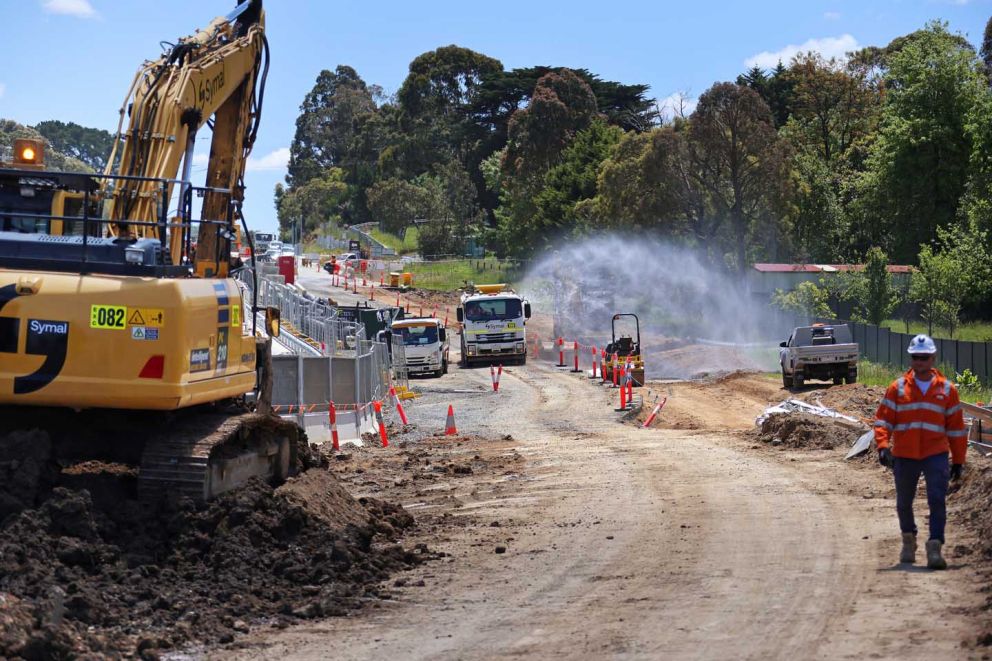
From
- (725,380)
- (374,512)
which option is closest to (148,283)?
(374,512)

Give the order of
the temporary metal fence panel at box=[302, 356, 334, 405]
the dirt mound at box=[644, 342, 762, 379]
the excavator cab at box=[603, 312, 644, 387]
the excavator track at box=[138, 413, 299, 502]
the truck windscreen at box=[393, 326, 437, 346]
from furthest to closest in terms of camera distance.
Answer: the dirt mound at box=[644, 342, 762, 379], the truck windscreen at box=[393, 326, 437, 346], the excavator cab at box=[603, 312, 644, 387], the temporary metal fence panel at box=[302, 356, 334, 405], the excavator track at box=[138, 413, 299, 502]

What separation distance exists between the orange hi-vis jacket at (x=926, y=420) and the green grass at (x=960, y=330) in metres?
41.9

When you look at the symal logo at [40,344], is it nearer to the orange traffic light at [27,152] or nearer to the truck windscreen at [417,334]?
the orange traffic light at [27,152]

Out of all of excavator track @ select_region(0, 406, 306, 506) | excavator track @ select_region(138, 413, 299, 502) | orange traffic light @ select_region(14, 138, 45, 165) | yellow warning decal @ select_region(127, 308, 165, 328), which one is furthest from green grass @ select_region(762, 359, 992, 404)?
yellow warning decal @ select_region(127, 308, 165, 328)

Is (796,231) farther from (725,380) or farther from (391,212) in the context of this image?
(391,212)

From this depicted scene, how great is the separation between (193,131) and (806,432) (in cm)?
1163

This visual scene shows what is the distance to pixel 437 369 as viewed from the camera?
4547 centimetres

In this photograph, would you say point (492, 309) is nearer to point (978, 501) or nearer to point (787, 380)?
point (787, 380)

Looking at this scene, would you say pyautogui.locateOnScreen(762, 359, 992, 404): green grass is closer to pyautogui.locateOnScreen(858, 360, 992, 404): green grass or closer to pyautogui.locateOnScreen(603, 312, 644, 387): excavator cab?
pyautogui.locateOnScreen(858, 360, 992, 404): green grass

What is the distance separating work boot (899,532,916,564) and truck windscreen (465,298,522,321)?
38019mm

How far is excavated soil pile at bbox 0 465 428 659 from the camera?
8344 millimetres

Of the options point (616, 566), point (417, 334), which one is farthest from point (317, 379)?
point (417, 334)

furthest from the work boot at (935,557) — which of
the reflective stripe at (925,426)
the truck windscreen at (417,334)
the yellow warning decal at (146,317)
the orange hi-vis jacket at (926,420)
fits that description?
the truck windscreen at (417,334)

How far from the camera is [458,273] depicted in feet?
304
